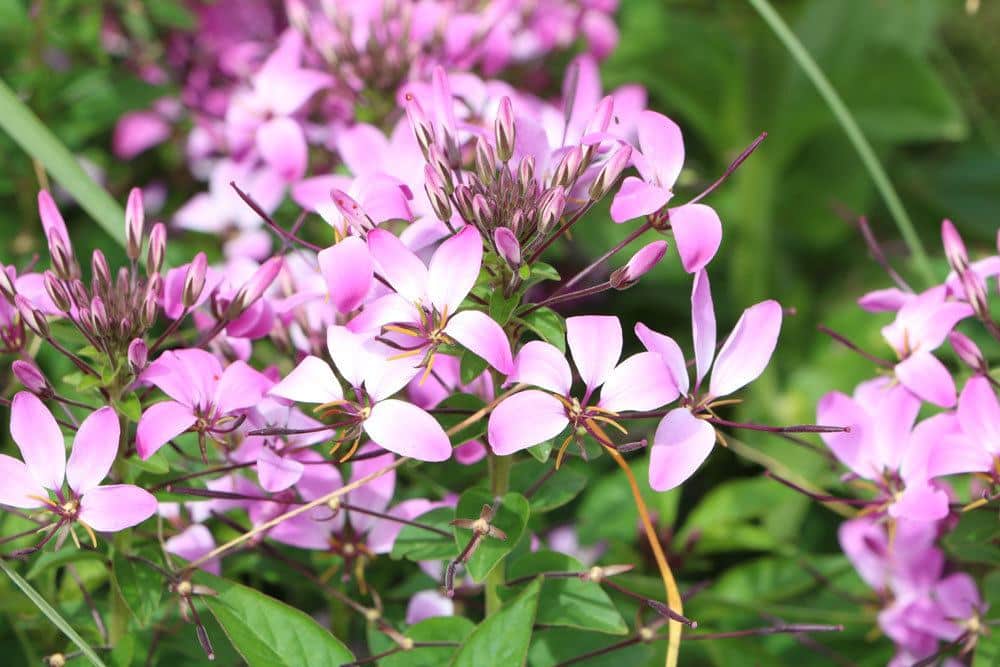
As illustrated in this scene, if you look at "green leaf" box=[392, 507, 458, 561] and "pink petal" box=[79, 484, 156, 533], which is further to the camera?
"green leaf" box=[392, 507, 458, 561]

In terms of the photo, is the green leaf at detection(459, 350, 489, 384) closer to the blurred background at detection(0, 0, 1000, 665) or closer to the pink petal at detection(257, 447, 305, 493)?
the pink petal at detection(257, 447, 305, 493)

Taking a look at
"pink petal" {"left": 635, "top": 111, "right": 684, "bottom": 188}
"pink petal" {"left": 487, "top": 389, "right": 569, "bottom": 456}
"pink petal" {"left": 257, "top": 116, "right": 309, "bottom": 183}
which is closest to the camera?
"pink petal" {"left": 487, "top": 389, "right": 569, "bottom": 456}

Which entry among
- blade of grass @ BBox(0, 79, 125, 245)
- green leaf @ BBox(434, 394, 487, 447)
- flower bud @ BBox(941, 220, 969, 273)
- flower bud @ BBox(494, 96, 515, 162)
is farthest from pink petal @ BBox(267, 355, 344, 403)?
flower bud @ BBox(941, 220, 969, 273)

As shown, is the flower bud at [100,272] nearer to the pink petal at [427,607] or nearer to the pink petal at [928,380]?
the pink petal at [427,607]

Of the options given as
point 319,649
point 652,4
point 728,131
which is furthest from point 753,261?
point 319,649

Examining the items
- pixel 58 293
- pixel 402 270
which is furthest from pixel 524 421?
pixel 58 293

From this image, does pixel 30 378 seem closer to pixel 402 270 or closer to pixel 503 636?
pixel 402 270
